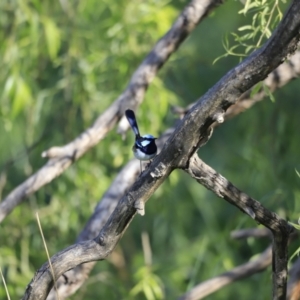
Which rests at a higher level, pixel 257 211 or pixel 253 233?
Answer: pixel 257 211

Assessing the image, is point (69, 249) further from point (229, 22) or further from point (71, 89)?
point (229, 22)

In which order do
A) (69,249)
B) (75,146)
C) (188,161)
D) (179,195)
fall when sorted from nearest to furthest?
(188,161) → (69,249) → (75,146) → (179,195)

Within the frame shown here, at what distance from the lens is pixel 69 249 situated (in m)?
1.24

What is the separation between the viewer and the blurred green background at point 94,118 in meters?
2.54

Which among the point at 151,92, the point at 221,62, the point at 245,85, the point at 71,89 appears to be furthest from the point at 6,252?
the point at 245,85

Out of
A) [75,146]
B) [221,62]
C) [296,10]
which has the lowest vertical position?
[221,62]

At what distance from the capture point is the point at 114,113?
1.91 m

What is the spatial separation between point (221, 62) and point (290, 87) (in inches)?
31.2

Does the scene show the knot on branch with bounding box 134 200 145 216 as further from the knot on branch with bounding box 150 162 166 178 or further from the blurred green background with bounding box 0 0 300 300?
the blurred green background with bounding box 0 0 300 300

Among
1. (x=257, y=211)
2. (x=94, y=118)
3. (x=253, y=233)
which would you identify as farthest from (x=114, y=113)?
(x=94, y=118)

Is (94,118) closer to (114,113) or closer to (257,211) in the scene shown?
(114,113)

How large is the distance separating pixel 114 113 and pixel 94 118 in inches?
42.7

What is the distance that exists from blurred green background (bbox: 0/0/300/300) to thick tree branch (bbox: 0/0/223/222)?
48 centimetres

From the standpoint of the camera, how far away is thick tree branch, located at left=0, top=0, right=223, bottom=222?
1816mm
